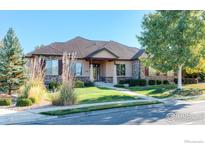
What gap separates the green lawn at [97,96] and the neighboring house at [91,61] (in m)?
0.35

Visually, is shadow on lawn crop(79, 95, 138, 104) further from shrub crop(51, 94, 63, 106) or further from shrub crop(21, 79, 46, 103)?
shrub crop(21, 79, 46, 103)

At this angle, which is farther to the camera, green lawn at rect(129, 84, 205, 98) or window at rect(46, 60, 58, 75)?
green lawn at rect(129, 84, 205, 98)

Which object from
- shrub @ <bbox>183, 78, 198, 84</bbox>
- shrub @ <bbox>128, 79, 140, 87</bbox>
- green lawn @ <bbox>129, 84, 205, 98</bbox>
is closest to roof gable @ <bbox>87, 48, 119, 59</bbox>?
shrub @ <bbox>128, 79, 140, 87</bbox>

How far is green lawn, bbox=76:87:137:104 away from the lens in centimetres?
957

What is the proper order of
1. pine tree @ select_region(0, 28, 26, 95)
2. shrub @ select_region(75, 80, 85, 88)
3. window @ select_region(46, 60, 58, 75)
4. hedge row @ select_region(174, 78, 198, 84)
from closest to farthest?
pine tree @ select_region(0, 28, 26, 95), window @ select_region(46, 60, 58, 75), shrub @ select_region(75, 80, 85, 88), hedge row @ select_region(174, 78, 198, 84)

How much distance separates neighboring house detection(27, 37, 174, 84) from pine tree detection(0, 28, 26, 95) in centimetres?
37

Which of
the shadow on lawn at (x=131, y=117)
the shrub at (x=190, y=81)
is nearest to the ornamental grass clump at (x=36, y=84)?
the shadow on lawn at (x=131, y=117)

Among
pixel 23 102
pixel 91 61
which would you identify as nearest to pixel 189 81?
pixel 91 61

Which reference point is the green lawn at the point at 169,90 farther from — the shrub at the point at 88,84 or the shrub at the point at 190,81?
the shrub at the point at 88,84

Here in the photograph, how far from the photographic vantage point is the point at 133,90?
35.5 feet
